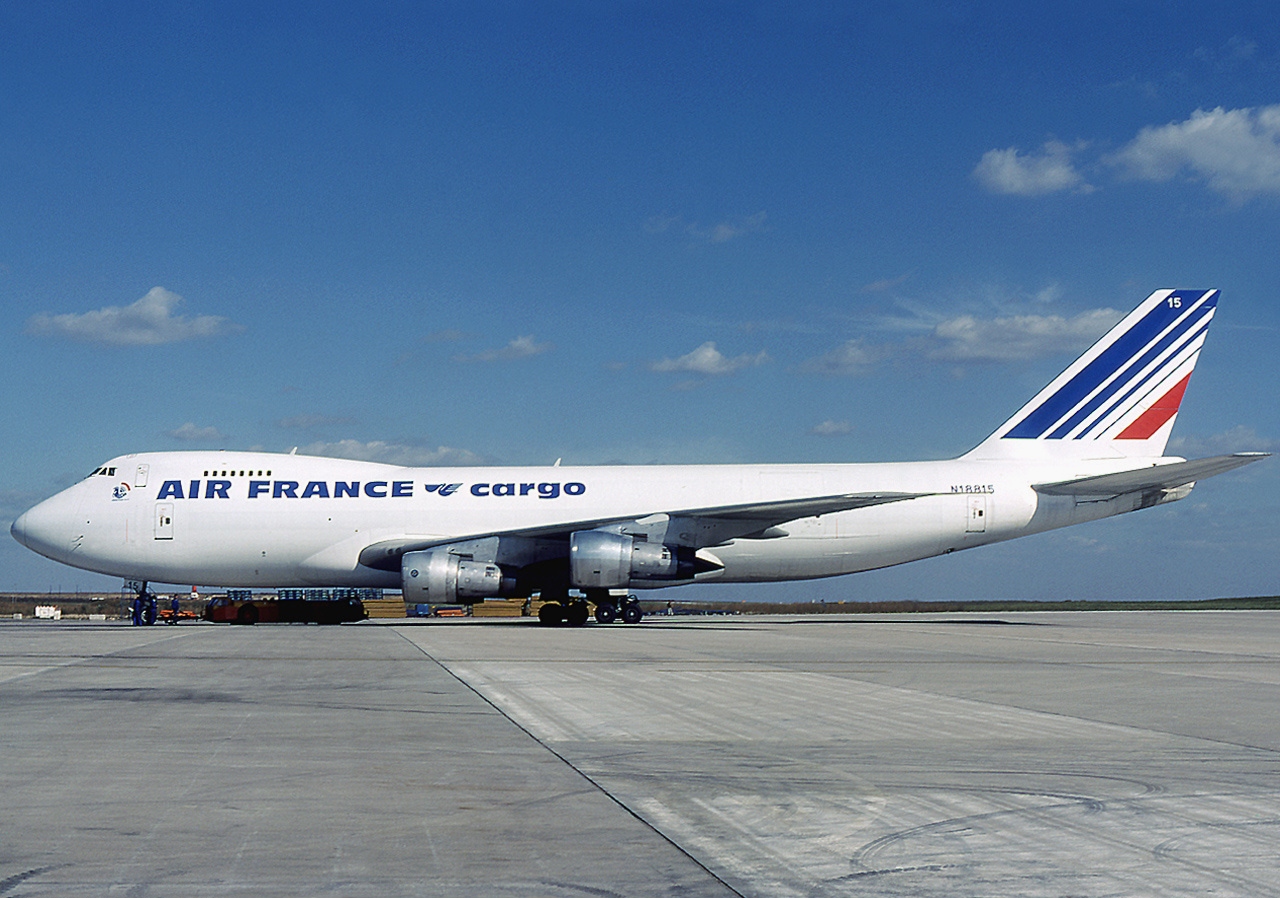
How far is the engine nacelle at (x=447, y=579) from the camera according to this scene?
29.7 m

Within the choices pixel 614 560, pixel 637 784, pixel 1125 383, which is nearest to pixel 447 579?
pixel 614 560

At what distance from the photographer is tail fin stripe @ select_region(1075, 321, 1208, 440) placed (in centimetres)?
3512

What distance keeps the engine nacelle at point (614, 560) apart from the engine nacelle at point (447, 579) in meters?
2.03

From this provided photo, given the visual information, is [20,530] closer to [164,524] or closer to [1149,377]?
[164,524]

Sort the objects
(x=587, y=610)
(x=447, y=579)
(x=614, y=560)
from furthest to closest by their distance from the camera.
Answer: (x=587, y=610), (x=447, y=579), (x=614, y=560)

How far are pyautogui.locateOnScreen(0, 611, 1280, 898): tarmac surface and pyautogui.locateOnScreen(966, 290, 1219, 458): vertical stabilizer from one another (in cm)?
2131

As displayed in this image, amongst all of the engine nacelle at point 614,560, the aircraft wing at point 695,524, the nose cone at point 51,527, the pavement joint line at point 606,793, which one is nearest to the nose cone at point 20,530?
the nose cone at point 51,527

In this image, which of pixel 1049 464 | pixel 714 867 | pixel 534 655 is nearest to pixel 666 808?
pixel 714 867

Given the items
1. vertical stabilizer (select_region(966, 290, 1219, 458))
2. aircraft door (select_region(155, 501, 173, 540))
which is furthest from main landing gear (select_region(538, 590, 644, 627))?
vertical stabilizer (select_region(966, 290, 1219, 458))

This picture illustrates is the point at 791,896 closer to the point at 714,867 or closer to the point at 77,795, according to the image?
the point at 714,867

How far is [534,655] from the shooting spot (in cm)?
1833

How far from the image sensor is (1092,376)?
3522 cm

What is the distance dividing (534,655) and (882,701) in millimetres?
8084

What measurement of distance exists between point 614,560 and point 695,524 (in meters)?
2.75
